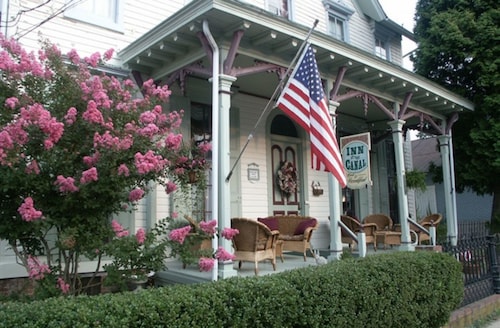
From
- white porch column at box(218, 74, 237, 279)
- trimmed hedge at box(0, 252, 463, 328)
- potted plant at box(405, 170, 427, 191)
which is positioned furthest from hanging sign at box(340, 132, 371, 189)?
potted plant at box(405, 170, 427, 191)

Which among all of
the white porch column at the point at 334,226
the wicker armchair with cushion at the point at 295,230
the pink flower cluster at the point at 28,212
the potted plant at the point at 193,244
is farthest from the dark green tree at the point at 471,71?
the pink flower cluster at the point at 28,212

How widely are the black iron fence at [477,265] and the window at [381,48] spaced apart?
7.76 meters

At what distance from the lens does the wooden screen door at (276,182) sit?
942cm

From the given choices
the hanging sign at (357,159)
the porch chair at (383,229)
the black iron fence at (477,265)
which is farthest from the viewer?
the porch chair at (383,229)

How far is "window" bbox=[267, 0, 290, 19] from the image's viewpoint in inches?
407

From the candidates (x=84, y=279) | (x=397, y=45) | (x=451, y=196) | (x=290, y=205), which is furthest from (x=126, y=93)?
(x=397, y=45)

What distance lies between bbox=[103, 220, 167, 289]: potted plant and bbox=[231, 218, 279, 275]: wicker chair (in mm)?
2076

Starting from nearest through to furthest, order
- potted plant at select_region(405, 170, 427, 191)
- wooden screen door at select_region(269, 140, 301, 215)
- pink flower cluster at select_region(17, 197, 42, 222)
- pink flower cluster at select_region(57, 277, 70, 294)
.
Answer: pink flower cluster at select_region(17, 197, 42, 222)
pink flower cluster at select_region(57, 277, 70, 294)
wooden screen door at select_region(269, 140, 301, 215)
potted plant at select_region(405, 170, 427, 191)

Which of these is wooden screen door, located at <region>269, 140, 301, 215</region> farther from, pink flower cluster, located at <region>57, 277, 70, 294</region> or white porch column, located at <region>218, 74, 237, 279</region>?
pink flower cluster, located at <region>57, 277, 70, 294</region>

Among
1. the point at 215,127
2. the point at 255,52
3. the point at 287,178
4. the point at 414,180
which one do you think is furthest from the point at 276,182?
the point at 215,127

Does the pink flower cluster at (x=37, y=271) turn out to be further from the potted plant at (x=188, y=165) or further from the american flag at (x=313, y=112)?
the american flag at (x=313, y=112)

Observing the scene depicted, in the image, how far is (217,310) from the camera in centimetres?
337

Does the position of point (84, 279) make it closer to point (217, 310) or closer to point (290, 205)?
point (217, 310)

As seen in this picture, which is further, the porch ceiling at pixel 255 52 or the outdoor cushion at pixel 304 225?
the outdoor cushion at pixel 304 225
